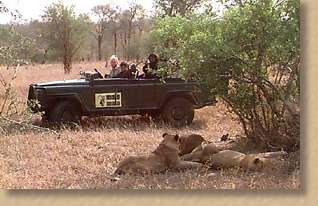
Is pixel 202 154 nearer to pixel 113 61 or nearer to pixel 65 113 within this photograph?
pixel 113 61

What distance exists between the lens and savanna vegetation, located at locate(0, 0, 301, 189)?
14.5ft

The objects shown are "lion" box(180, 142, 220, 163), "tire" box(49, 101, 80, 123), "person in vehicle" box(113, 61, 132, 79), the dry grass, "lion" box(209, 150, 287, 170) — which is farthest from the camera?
"tire" box(49, 101, 80, 123)

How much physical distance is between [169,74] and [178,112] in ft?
4.75

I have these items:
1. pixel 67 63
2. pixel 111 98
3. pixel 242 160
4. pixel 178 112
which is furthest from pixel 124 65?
pixel 242 160

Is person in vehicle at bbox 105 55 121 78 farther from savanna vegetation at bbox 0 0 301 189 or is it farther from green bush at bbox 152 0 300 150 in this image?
green bush at bbox 152 0 300 150

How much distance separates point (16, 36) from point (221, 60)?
173 centimetres

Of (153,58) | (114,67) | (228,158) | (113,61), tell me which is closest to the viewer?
(228,158)

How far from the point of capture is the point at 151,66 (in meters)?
6.09

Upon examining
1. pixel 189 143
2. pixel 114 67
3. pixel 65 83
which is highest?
pixel 114 67

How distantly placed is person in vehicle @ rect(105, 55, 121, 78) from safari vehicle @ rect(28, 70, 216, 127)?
4.4 inches

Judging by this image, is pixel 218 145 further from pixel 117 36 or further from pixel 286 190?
pixel 286 190

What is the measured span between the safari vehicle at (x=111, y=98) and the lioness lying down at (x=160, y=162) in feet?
6.60

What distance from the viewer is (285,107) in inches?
193

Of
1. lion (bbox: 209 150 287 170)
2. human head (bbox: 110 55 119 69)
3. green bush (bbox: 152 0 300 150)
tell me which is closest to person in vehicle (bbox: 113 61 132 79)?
human head (bbox: 110 55 119 69)
